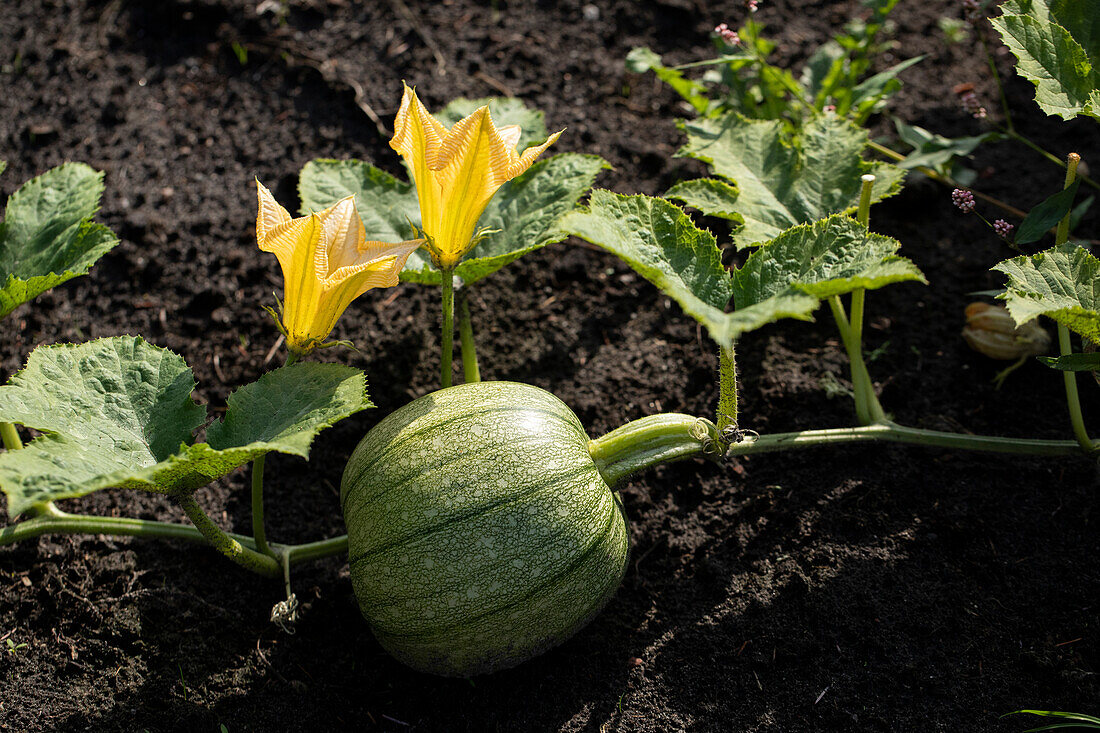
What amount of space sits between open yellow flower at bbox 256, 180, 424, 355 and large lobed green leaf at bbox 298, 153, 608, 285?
0.41 meters

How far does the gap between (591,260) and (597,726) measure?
200 cm

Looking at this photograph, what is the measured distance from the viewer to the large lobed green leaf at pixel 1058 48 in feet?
8.26

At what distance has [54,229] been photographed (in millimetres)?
2814

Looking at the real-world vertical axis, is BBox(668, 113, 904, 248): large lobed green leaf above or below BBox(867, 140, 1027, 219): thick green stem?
above

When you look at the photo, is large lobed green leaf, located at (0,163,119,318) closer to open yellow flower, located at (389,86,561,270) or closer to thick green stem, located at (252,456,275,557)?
thick green stem, located at (252,456,275,557)

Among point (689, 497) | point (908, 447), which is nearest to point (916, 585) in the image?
point (908, 447)

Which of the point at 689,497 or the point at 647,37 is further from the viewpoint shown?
the point at 647,37

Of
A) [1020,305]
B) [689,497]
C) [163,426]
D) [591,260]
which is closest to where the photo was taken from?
[1020,305]

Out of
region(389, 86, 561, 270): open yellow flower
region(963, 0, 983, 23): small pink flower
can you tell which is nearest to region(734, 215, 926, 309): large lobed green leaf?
region(389, 86, 561, 270): open yellow flower

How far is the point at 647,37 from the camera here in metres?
4.51

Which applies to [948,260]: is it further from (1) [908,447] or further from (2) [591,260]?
(2) [591,260]

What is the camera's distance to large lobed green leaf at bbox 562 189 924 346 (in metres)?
2.23

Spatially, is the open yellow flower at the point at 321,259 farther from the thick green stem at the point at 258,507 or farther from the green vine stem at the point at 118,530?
the green vine stem at the point at 118,530

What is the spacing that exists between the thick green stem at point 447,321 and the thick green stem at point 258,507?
0.67 m
